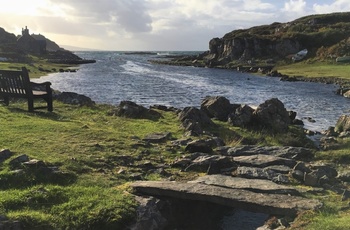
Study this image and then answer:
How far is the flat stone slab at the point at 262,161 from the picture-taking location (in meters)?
13.3

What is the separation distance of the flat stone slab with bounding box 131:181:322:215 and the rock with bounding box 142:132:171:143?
5533 millimetres

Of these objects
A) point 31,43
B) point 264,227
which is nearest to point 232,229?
point 264,227

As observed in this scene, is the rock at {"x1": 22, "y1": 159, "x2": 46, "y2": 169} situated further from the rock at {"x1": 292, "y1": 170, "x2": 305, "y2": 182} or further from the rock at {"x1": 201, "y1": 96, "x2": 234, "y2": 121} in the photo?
the rock at {"x1": 201, "y1": 96, "x2": 234, "y2": 121}

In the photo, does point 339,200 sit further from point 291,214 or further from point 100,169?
point 100,169

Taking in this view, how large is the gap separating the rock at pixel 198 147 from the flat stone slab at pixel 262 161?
1.25 meters

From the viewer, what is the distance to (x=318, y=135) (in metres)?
23.8

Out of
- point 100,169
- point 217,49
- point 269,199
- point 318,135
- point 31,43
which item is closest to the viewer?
point 269,199

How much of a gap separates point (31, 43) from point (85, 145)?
17512 centimetres

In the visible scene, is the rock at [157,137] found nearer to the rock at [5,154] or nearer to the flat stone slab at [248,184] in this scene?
the flat stone slab at [248,184]

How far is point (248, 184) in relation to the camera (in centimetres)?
1098

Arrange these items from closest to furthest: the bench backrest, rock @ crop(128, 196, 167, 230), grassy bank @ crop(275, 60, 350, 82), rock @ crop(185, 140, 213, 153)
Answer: rock @ crop(128, 196, 167, 230)
rock @ crop(185, 140, 213, 153)
the bench backrest
grassy bank @ crop(275, 60, 350, 82)

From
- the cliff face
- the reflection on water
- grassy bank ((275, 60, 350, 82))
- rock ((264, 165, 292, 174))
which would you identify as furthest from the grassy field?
the cliff face

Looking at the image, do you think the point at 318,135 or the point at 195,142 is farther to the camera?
the point at 318,135

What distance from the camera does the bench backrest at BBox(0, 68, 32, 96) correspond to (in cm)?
2042
